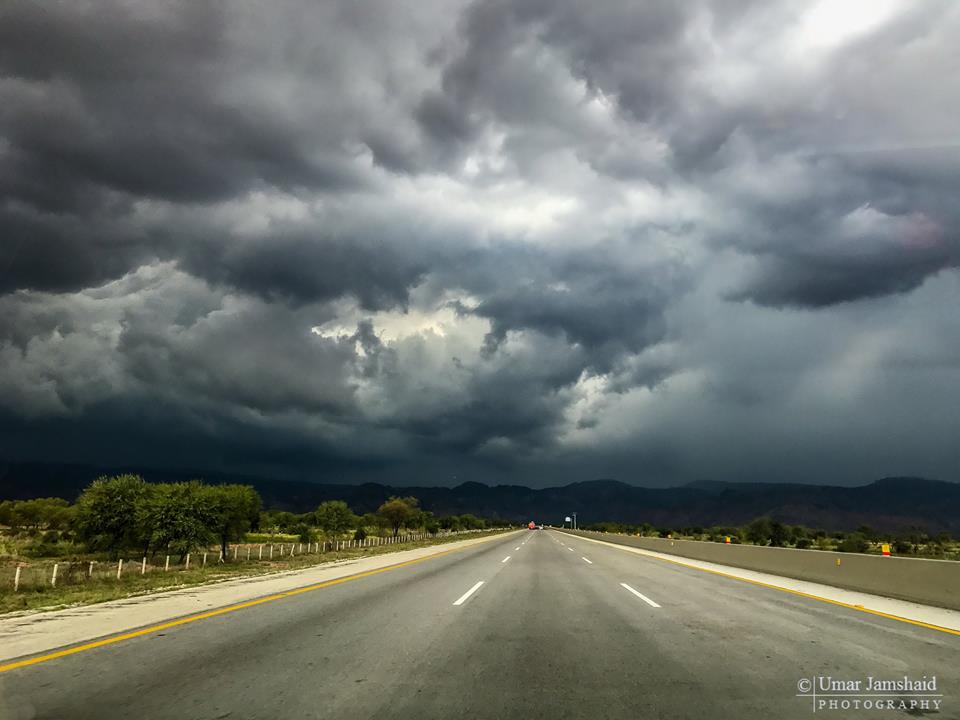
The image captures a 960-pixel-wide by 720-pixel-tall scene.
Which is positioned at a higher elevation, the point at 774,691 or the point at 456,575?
the point at 774,691

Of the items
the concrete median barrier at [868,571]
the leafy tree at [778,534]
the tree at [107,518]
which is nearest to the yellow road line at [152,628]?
the concrete median barrier at [868,571]

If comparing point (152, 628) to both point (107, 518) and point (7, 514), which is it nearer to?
point (107, 518)

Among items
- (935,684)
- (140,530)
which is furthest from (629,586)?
(140,530)

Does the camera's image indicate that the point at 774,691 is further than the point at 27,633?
No

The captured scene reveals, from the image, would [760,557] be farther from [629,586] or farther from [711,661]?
[711,661]

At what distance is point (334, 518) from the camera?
275ft

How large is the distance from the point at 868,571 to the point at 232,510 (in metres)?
47.7

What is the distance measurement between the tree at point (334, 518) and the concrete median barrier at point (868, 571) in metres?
67.7

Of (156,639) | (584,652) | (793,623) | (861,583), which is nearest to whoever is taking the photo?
(584,652)

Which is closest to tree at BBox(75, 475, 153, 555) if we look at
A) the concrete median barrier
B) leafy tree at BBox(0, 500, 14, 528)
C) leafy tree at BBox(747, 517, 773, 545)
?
the concrete median barrier

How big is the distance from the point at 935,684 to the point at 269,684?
6824 mm

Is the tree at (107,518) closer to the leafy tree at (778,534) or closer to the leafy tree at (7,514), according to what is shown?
the leafy tree at (778,534)

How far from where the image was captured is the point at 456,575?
19.1 meters

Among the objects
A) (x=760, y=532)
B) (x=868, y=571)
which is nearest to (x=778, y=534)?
(x=760, y=532)
